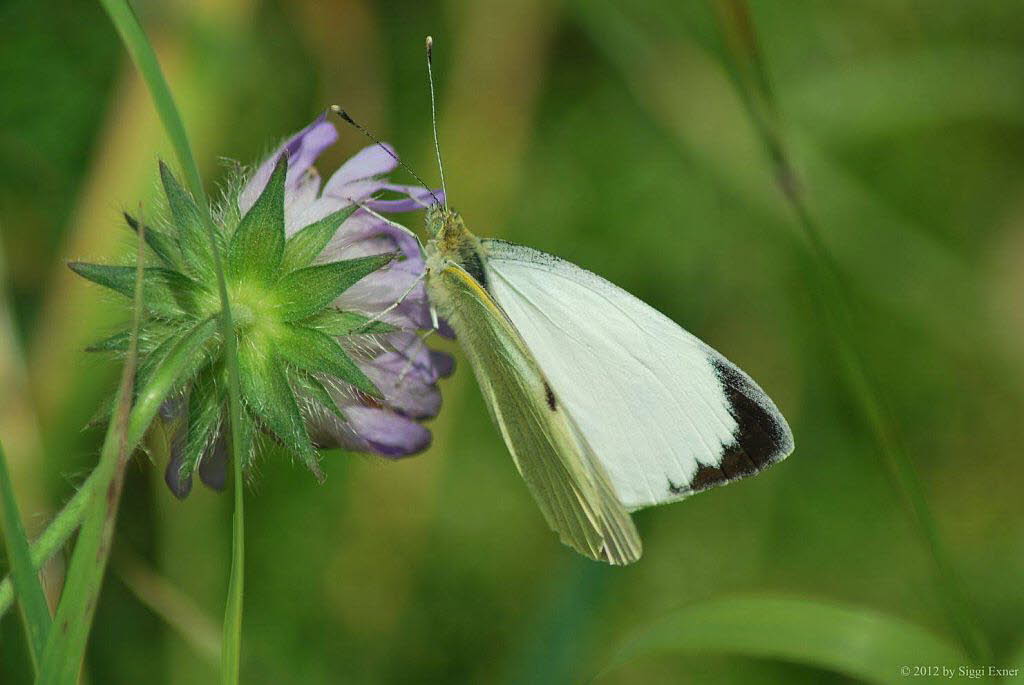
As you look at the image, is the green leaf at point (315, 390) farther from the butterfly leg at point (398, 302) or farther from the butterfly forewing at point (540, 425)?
the butterfly forewing at point (540, 425)

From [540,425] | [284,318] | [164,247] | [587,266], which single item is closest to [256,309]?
[284,318]

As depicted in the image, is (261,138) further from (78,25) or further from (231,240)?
(231,240)

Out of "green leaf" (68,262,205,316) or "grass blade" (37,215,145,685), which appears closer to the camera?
"grass blade" (37,215,145,685)

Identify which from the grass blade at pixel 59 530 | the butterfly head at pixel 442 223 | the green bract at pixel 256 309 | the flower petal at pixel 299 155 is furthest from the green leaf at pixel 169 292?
the butterfly head at pixel 442 223

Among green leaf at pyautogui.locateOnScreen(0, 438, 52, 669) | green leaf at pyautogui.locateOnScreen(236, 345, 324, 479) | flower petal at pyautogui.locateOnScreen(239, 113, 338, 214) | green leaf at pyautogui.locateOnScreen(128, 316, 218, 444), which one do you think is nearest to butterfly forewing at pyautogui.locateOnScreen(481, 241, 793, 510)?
flower petal at pyautogui.locateOnScreen(239, 113, 338, 214)

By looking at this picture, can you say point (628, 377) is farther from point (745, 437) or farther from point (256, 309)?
point (256, 309)

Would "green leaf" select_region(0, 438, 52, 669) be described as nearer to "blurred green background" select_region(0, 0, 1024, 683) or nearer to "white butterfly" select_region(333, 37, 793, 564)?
"white butterfly" select_region(333, 37, 793, 564)

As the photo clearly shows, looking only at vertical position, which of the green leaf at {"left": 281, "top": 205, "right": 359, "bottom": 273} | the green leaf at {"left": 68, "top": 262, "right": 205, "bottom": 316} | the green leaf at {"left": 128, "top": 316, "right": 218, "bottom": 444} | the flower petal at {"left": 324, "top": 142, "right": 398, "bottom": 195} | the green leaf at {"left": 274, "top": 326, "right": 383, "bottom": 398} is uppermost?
the flower petal at {"left": 324, "top": 142, "right": 398, "bottom": 195}

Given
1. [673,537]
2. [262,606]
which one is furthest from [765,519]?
[262,606]
